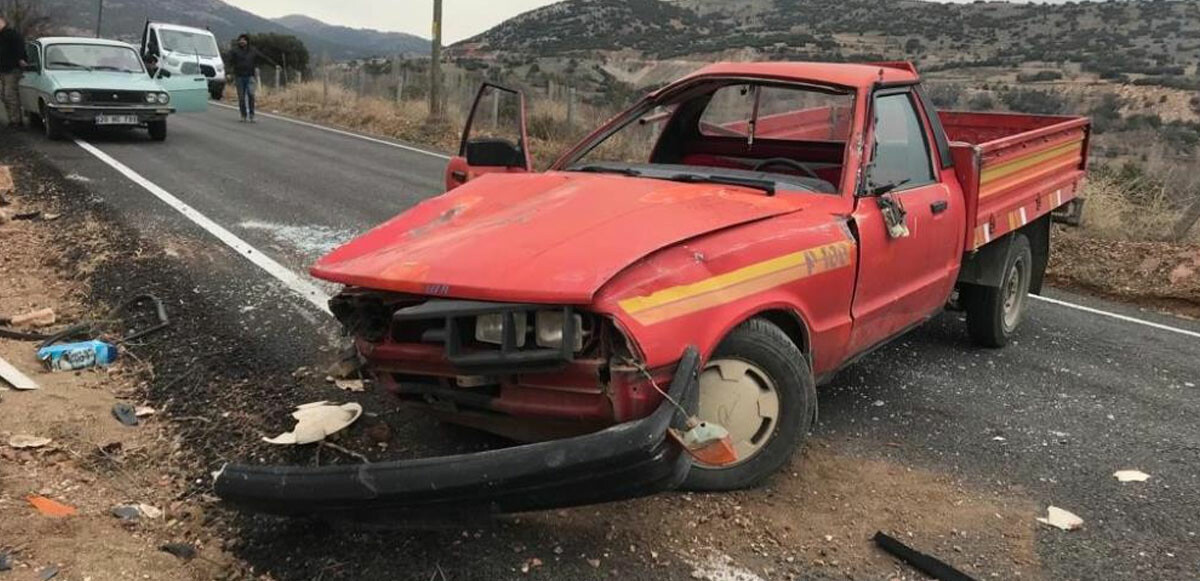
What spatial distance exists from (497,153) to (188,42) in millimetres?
25125

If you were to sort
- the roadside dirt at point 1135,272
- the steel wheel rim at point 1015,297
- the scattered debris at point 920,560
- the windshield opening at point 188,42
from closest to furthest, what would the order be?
the scattered debris at point 920,560 → the steel wheel rim at point 1015,297 → the roadside dirt at point 1135,272 → the windshield opening at point 188,42

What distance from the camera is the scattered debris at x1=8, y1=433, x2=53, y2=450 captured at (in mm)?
3412

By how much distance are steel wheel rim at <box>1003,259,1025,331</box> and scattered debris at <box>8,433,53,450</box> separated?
5169mm

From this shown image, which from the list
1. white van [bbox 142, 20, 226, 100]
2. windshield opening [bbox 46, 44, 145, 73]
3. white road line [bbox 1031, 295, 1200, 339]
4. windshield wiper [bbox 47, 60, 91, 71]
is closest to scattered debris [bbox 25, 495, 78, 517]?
white road line [bbox 1031, 295, 1200, 339]

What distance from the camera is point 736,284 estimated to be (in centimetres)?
312

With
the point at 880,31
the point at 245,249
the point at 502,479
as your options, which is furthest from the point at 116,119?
the point at 880,31

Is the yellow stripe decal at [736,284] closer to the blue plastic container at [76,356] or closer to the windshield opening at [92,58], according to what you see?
the blue plastic container at [76,356]

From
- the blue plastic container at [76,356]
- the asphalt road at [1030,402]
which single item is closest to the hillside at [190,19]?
the asphalt road at [1030,402]

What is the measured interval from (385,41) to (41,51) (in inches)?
7287

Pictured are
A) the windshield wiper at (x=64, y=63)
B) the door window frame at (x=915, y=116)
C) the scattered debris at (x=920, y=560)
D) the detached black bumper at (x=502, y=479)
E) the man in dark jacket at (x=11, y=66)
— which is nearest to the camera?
the detached black bumper at (x=502, y=479)

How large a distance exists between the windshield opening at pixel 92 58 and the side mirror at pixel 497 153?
1231cm

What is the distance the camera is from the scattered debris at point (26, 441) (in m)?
3.41

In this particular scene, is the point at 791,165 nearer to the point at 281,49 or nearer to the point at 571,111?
the point at 571,111

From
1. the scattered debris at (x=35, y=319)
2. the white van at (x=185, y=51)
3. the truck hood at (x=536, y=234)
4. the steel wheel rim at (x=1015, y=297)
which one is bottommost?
the scattered debris at (x=35, y=319)
